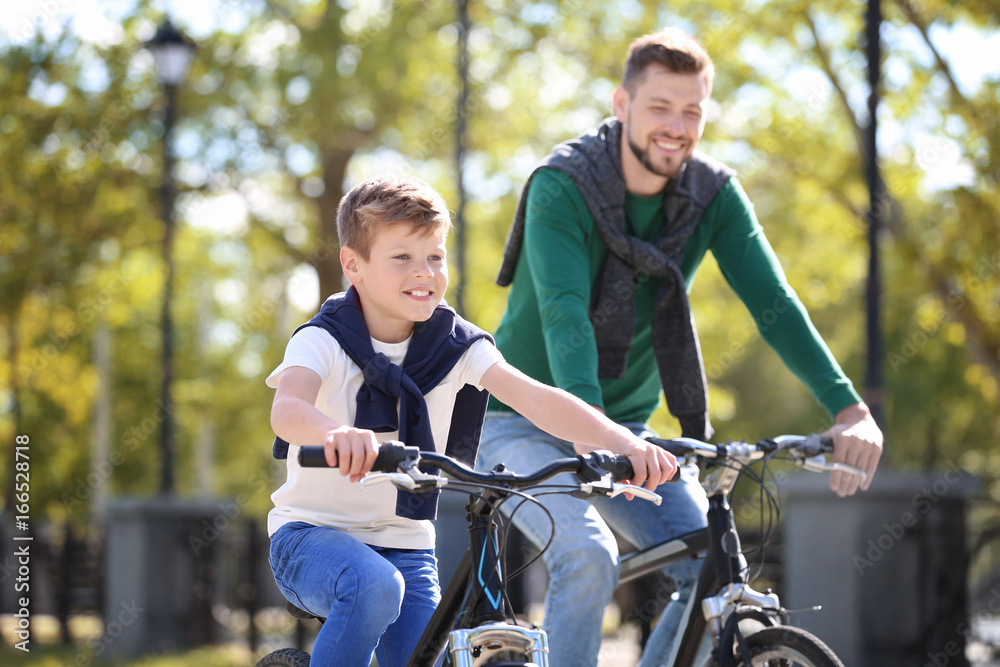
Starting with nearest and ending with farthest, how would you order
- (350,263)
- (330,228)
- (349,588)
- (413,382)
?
(349,588) → (413,382) → (350,263) → (330,228)

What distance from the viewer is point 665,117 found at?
11.3 ft

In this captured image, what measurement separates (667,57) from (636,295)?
0.72 meters

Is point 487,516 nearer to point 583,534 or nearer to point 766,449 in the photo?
point 583,534

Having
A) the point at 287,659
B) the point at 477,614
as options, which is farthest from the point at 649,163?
the point at 287,659

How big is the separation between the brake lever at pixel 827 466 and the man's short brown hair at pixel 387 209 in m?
1.19

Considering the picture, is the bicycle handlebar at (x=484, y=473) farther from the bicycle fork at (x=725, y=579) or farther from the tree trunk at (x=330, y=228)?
the tree trunk at (x=330, y=228)

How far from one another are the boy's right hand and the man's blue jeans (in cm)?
80

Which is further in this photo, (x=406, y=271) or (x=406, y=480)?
(x=406, y=271)

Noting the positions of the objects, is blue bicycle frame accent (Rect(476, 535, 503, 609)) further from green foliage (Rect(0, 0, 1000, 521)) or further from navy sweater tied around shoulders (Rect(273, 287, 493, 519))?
green foliage (Rect(0, 0, 1000, 521))

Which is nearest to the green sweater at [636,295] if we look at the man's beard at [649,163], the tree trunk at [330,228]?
the man's beard at [649,163]

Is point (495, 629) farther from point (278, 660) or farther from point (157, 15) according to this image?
point (157, 15)

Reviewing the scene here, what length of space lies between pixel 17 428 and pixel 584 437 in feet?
42.1

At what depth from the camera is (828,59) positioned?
11.8 m

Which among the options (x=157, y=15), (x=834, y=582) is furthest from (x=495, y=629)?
(x=157, y=15)
